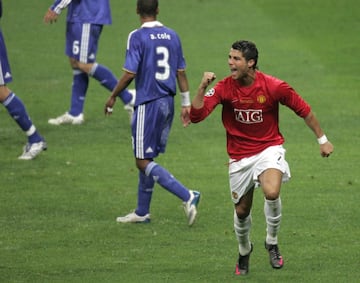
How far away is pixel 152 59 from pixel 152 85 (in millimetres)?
265

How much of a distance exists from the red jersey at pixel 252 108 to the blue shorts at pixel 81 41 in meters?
6.35

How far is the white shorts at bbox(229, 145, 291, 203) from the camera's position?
35.9 ft

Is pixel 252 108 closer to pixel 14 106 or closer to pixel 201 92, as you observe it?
pixel 201 92

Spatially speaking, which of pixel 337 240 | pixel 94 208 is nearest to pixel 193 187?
pixel 94 208

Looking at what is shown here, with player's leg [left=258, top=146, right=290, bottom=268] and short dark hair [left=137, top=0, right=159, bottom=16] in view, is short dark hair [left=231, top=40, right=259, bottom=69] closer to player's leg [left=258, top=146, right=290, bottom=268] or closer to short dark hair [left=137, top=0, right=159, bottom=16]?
player's leg [left=258, top=146, right=290, bottom=268]

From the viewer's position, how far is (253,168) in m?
11.0

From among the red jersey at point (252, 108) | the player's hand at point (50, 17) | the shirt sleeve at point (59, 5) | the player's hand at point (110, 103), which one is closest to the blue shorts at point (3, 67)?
the player's hand at point (50, 17)

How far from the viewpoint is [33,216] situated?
13.4 metres

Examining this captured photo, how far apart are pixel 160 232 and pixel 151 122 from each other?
3.64ft

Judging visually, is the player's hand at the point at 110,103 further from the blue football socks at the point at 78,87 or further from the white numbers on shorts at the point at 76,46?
the blue football socks at the point at 78,87

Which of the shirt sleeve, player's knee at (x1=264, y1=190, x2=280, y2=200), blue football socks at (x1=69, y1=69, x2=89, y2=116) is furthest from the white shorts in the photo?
blue football socks at (x1=69, y1=69, x2=89, y2=116)

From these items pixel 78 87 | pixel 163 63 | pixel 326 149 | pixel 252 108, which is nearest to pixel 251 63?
pixel 252 108

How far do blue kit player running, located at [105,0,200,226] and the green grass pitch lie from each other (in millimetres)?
583

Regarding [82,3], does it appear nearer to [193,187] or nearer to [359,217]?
[193,187]
